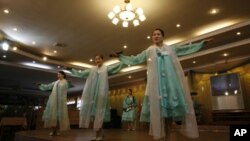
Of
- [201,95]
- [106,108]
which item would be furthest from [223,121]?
[106,108]

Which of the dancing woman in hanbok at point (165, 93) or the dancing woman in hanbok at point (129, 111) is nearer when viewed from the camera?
the dancing woman in hanbok at point (165, 93)

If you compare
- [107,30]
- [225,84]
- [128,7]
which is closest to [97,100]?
[128,7]

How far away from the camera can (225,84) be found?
305 inches

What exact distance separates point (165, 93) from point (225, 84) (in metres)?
6.45

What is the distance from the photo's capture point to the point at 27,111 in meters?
11.8

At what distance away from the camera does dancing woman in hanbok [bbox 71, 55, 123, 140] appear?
124 inches

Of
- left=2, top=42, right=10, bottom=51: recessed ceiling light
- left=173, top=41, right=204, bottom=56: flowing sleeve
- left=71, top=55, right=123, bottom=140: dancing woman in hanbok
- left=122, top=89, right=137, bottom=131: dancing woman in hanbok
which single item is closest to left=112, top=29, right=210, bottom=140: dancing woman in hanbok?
left=173, top=41, right=204, bottom=56: flowing sleeve

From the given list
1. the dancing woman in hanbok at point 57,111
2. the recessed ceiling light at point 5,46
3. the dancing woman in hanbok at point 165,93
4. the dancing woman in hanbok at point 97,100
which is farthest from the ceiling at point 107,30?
the dancing woman in hanbok at point 165,93

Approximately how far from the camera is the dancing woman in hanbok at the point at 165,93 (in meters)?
2.24

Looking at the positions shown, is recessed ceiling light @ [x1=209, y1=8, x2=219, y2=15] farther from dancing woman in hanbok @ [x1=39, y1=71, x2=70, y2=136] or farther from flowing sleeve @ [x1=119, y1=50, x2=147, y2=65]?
dancing woman in hanbok @ [x1=39, y1=71, x2=70, y2=136]

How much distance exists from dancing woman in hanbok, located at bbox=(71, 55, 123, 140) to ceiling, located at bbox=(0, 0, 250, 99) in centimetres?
261

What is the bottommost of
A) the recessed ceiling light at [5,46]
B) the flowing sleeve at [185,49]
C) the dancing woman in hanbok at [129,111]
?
the dancing woman in hanbok at [129,111]

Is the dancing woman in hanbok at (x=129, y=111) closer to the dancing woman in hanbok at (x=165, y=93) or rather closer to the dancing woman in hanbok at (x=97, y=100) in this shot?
the dancing woman in hanbok at (x=97, y=100)

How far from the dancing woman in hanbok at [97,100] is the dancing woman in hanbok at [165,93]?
0.86m
